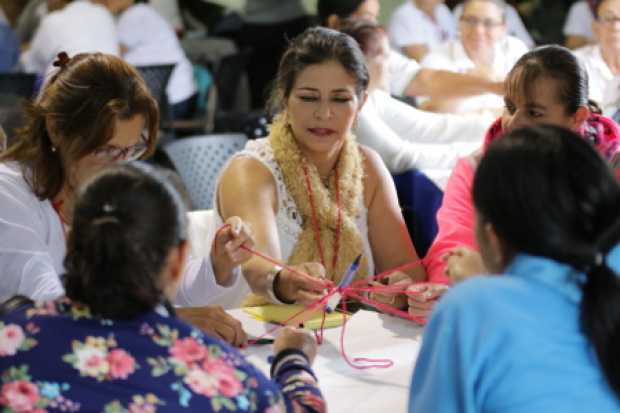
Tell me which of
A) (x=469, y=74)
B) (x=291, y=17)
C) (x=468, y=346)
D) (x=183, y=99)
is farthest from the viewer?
(x=291, y=17)

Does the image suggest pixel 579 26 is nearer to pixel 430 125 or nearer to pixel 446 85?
pixel 446 85

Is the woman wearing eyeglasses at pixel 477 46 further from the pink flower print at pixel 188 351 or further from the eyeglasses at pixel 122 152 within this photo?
the pink flower print at pixel 188 351

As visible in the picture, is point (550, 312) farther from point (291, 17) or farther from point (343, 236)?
point (291, 17)

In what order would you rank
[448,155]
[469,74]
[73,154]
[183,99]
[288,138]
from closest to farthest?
[73,154] → [288,138] → [448,155] → [469,74] → [183,99]

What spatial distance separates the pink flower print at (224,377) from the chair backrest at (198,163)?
272 cm

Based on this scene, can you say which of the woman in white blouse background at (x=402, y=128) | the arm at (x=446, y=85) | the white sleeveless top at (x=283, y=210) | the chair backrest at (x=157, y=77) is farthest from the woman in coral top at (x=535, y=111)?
the chair backrest at (x=157, y=77)

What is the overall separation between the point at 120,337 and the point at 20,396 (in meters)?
0.17

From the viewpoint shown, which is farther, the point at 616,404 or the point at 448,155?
the point at 448,155

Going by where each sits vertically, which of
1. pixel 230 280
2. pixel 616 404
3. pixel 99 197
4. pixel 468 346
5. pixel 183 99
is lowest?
pixel 183 99

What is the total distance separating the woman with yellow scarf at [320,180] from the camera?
111 inches

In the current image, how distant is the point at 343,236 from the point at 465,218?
37cm

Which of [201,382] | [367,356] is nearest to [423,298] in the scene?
[367,356]

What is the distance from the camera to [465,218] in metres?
2.69

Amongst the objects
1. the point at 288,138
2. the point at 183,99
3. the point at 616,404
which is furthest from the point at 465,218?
the point at 183,99
